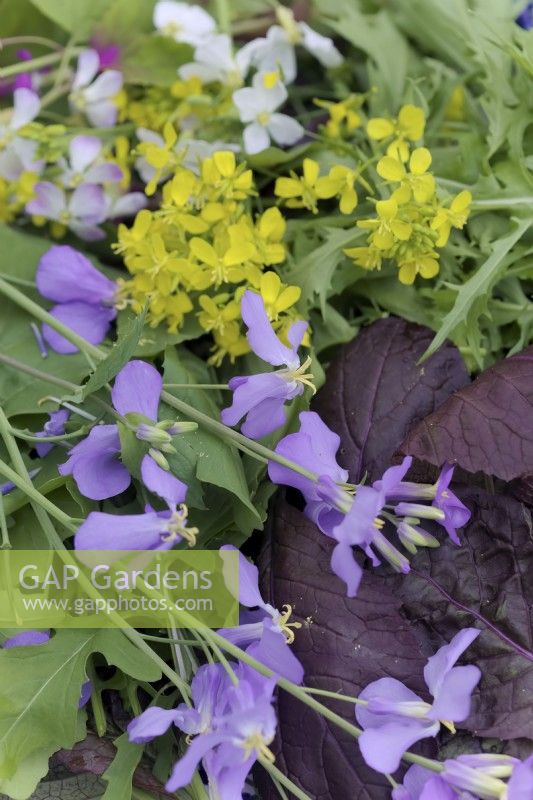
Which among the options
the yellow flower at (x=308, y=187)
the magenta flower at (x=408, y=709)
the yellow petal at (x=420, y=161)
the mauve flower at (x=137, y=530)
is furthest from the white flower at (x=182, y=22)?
the magenta flower at (x=408, y=709)

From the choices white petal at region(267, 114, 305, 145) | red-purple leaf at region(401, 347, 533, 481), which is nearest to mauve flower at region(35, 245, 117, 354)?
white petal at region(267, 114, 305, 145)

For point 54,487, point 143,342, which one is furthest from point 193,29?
point 54,487

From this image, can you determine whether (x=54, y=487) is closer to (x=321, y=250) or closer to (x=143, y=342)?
(x=143, y=342)

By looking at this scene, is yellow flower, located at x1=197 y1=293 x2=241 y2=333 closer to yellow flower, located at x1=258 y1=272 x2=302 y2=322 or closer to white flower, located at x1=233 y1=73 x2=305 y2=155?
yellow flower, located at x1=258 y1=272 x2=302 y2=322

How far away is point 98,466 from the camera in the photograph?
63 centimetres

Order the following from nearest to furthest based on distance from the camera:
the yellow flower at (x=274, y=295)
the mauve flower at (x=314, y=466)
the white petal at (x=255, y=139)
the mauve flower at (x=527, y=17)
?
the mauve flower at (x=314, y=466), the yellow flower at (x=274, y=295), the white petal at (x=255, y=139), the mauve flower at (x=527, y=17)

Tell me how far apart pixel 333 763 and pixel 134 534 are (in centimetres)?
23

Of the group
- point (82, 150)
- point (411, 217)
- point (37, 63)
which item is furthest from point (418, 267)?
point (37, 63)

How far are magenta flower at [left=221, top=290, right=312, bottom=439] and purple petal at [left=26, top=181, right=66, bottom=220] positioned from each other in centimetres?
33

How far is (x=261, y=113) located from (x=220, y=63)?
8 cm

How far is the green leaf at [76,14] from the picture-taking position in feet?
3.15

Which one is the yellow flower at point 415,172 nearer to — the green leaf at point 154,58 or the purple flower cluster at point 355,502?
the purple flower cluster at point 355,502

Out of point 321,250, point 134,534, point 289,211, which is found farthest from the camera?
point 289,211

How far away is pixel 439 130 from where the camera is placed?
0.89m
